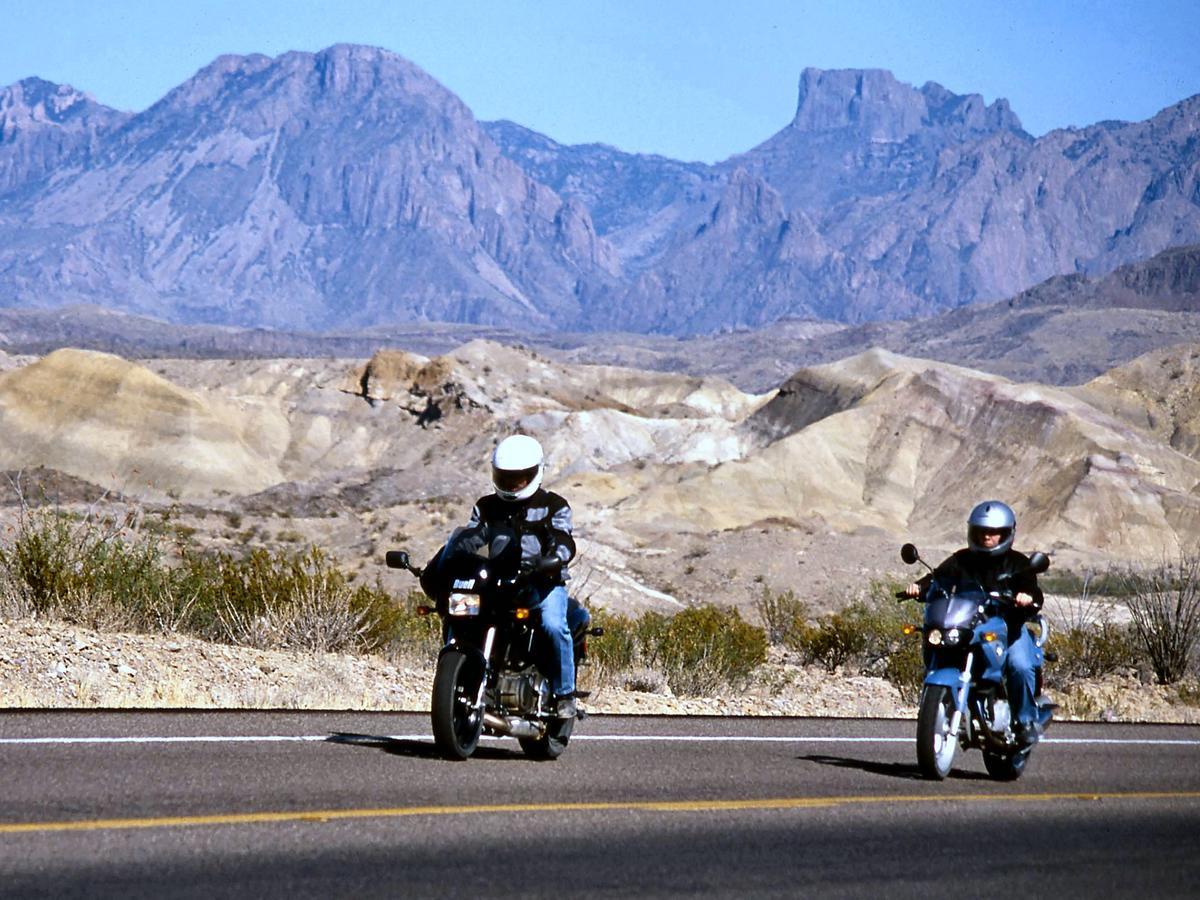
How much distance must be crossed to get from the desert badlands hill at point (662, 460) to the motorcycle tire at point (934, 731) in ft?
97.0

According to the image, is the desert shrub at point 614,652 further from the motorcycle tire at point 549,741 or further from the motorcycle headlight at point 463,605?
the motorcycle headlight at point 463,605

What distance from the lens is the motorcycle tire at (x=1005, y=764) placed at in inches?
428

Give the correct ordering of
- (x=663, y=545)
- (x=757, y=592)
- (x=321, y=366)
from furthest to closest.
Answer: (x=321, y=366)
(x=663, y=545)
(x=757, y=592)

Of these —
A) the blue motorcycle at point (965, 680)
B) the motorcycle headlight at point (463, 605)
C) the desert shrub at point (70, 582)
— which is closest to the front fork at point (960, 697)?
the blue motorcycle at point (965, 680)

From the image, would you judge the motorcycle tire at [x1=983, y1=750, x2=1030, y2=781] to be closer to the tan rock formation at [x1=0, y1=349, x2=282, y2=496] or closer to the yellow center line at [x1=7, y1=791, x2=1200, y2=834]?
the yellow center line at [x1=7, y1=791, x2=1200, y2=834]

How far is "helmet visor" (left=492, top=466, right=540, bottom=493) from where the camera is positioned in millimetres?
9734

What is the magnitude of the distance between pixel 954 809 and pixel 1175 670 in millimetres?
12224

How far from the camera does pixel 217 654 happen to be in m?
14.2

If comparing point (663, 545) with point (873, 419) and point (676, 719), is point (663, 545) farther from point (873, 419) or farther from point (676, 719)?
point (676, 719)

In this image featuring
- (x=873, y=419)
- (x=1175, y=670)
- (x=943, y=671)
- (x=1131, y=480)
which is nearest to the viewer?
(x=943, y=671)

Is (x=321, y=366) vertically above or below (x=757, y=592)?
above

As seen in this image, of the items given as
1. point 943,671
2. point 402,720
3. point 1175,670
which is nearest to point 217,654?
point 402,720

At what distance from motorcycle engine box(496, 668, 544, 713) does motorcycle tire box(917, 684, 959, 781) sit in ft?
7.52

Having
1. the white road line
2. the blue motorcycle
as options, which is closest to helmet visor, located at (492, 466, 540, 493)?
the white road line
